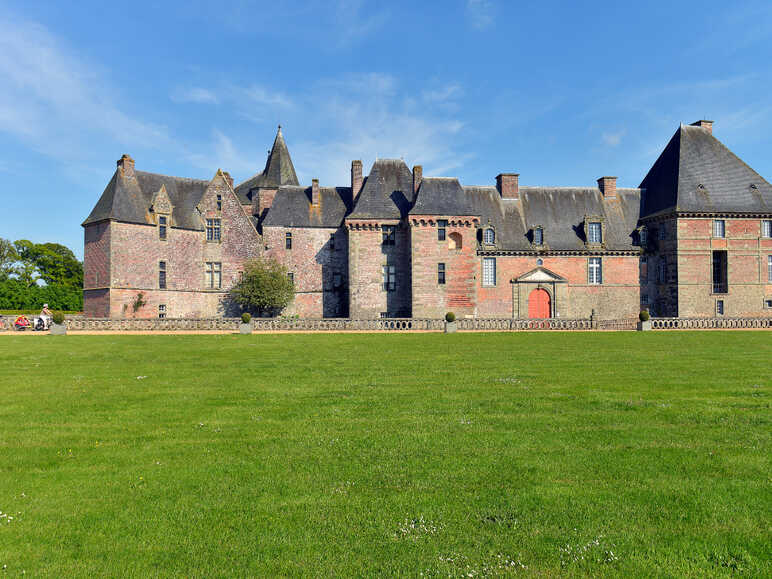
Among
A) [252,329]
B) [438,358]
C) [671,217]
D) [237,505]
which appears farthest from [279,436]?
[671,217]

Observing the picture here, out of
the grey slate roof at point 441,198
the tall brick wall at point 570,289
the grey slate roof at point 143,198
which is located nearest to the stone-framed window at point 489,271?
the tall brick wall at point 570,289

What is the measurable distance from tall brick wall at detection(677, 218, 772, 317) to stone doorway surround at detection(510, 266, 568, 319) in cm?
786

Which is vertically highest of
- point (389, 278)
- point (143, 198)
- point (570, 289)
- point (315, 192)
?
point (315, 192)

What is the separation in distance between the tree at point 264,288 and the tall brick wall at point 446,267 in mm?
9257

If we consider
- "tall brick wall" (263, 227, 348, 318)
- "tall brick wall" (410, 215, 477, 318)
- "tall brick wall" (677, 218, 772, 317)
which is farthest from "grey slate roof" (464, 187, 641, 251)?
"tall brick wall" (263, 227, 348, 318)

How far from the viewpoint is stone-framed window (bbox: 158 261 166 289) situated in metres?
37.0

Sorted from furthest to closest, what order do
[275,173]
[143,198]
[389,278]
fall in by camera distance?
[275,173]
[389,278]
[143,198]

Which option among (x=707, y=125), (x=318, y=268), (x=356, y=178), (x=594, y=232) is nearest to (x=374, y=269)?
(x=318, y=268)

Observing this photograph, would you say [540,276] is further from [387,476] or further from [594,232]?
[387,476]

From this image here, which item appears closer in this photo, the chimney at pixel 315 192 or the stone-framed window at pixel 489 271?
the stone-framed window at pixel 489 271

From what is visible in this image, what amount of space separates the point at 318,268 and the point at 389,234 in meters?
6.26

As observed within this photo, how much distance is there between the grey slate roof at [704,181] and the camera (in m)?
36.6

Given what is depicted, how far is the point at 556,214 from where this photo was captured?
3966 cm

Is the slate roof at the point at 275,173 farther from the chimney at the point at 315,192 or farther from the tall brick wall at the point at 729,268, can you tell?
the tall brick wall at the point at 729,268
